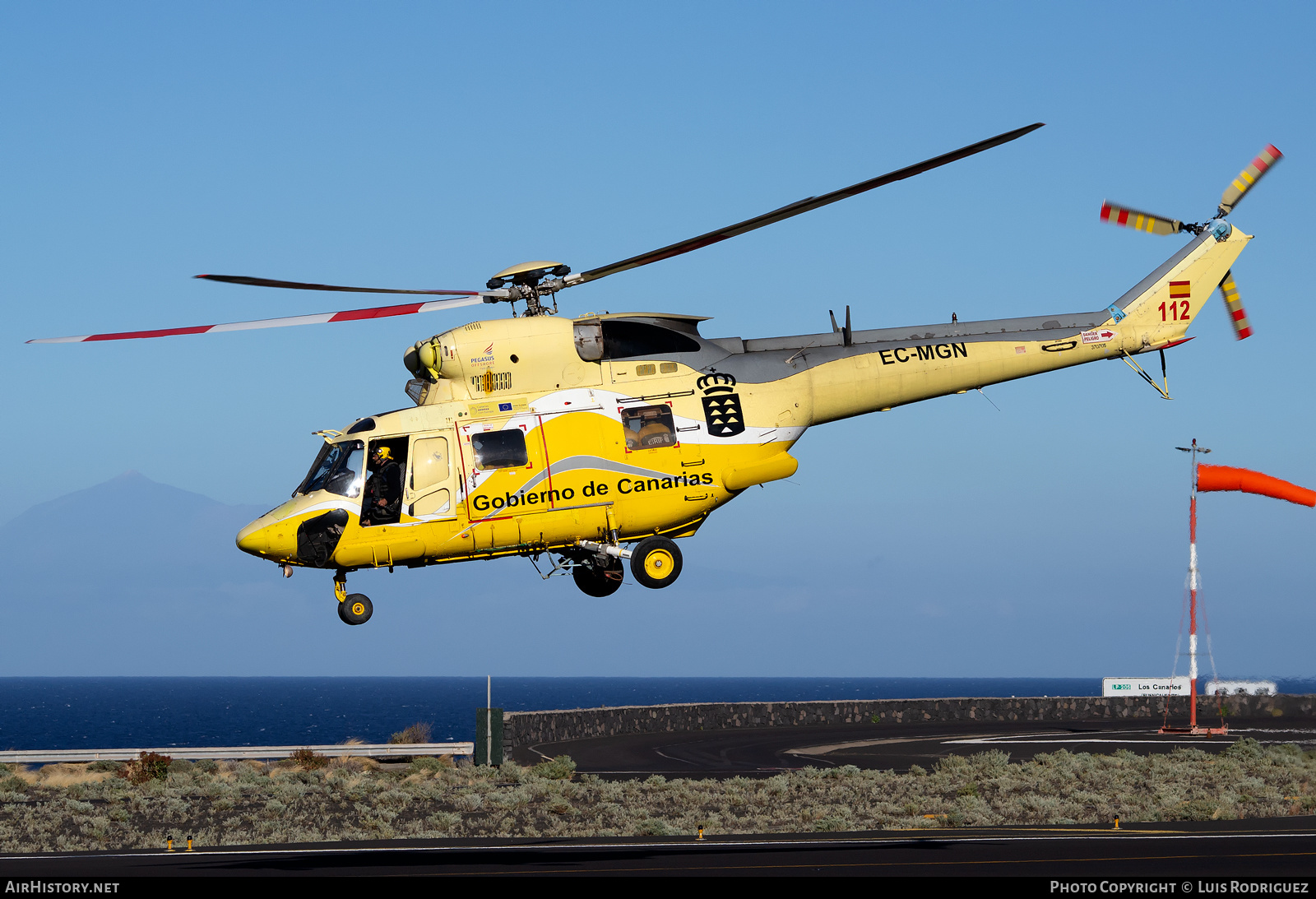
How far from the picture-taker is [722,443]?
19359mm

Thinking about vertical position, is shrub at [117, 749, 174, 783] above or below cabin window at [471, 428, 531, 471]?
below

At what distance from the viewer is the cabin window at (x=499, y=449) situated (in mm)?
18625

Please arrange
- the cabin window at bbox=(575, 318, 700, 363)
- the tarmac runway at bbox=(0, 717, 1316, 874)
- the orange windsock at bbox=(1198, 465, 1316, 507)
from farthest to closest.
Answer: the orange windsock at bbox=(1198, 465, 1316, 507)
the tarmac runway at bbox=(0, 717, 1316, 874)
the cabin window at bbox=(575, 318, 700, 363)

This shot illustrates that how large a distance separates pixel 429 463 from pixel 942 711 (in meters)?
49.5

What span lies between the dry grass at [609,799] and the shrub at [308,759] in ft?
4.71

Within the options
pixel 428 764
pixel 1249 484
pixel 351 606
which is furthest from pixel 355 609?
pixel 1249 484

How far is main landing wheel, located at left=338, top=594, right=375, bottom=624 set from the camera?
58.1ft

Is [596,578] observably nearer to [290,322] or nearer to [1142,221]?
[290,322]

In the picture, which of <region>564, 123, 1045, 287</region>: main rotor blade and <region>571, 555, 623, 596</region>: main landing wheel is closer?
<region>564, 123, 1045, 287</region>: main rotor blade

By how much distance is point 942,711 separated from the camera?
2482 inches

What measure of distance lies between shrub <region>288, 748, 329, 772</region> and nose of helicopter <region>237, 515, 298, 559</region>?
1053 inches

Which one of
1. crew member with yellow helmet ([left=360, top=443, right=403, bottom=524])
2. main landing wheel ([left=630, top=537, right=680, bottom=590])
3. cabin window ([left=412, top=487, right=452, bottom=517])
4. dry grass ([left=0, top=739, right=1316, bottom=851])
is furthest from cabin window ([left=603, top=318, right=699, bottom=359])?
dry grass ([left=0, top=739, right=1316, bottom=851])

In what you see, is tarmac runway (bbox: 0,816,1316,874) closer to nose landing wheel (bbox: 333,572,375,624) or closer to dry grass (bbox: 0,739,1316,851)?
dry grass (bbox: 0,739,1316,851)
